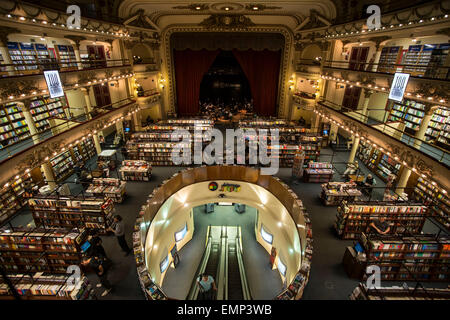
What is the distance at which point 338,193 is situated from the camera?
9.05m

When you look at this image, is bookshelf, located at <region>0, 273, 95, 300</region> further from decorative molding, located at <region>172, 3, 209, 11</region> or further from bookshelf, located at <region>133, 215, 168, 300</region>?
decorative molding, located at <region>172, 3, 209, 11</region>

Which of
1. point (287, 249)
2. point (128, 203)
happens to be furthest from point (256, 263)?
point (128, 203)

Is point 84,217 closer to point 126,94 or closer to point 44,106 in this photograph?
point 44,106

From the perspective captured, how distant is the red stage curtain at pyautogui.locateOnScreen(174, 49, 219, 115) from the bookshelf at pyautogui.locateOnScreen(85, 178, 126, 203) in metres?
11.2

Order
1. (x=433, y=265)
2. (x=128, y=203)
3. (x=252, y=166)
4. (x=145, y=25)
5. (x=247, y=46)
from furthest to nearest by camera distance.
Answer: (x=247, y=46), (x=145, y=25), (x=252, y=166), (x=128, y=203), (x=433, y=265)

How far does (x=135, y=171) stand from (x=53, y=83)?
455cm

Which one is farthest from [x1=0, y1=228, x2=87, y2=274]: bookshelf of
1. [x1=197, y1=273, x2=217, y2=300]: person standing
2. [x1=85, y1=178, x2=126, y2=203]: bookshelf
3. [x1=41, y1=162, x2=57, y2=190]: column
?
[x1=197, y1=273, x2=217, y2=300]: person standing

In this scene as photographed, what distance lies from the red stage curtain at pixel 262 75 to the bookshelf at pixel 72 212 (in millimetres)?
14332

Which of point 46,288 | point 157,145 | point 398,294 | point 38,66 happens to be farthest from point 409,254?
point 38,66

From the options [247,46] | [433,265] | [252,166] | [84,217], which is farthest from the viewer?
[247,46]

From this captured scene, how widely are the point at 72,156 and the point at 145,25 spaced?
9.66 metres

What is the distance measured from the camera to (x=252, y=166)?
38.5 ft

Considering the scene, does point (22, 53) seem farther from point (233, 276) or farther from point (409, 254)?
point (409, 254)
